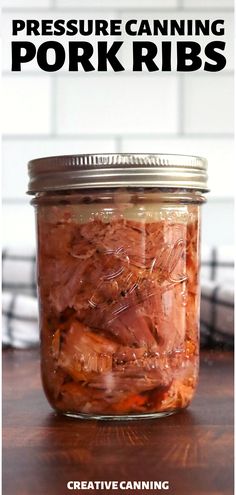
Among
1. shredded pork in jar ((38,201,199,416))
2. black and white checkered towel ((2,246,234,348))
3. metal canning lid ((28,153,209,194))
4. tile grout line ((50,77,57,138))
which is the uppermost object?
tile grout line ((50,77,57,138))

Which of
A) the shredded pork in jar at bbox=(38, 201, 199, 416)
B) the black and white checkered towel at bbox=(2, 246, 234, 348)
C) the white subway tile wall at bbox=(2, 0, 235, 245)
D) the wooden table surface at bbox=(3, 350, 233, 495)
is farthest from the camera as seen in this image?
the white subway tile wall at bbox=(2, 0, 235, 245)

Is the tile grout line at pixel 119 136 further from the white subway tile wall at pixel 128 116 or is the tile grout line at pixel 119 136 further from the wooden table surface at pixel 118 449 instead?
the wooden table surface at pixel 118 449

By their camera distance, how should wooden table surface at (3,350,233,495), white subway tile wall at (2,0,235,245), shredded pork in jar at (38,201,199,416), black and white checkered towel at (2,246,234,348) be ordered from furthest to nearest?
white subway tile wall at (2,0,235,245) < black and white checkered towel at (2,246,234,348) < shredded pork in jar at (38,201,199,416) < wooden table surface at (3,350,233,495)

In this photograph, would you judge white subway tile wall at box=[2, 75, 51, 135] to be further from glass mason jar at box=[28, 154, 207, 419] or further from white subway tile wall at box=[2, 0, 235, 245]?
glass mason jar at box=[28, 154, 207, 419]

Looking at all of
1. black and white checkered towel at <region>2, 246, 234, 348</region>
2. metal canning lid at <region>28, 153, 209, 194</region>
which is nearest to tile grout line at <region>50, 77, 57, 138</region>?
black and white checkered towel at <region>2, 246, 234, 348</region>

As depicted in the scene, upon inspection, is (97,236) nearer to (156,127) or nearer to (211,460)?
(211,460)

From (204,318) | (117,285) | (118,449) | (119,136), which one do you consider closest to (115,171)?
(117,285)

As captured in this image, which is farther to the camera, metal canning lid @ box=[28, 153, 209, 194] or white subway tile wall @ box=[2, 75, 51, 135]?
white subway tile wall @ box=[2, 75, 51, 135]

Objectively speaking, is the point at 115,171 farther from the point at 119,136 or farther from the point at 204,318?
the point at 119,136

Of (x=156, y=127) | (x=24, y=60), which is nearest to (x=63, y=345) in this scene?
(x=24, y=60)
